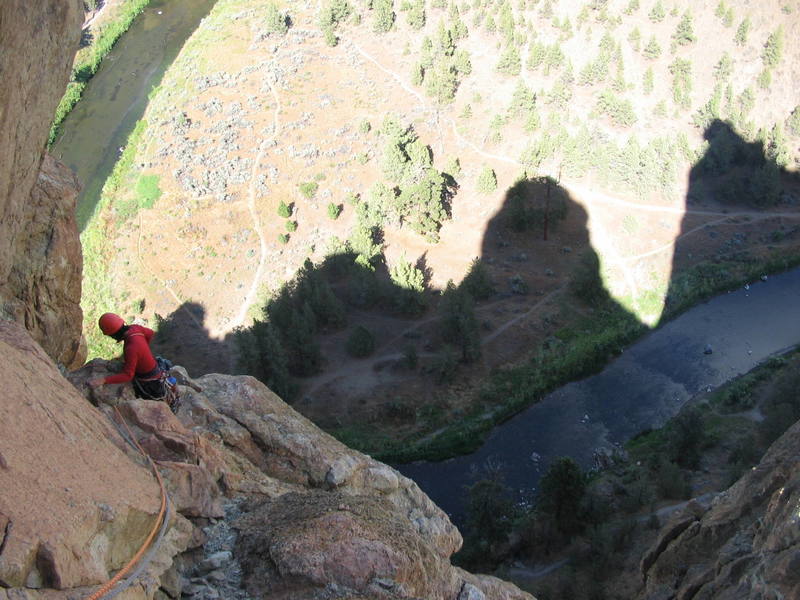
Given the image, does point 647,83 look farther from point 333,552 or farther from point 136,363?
point 333,552

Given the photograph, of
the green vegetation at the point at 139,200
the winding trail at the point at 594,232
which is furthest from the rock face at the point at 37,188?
the green vegetation at the point at 139,200

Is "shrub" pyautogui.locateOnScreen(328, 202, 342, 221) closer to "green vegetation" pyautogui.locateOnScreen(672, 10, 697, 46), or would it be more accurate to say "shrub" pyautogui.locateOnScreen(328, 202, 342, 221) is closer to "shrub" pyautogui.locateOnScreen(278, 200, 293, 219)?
"shrub" pyautogui.locateOnScreen(278, 200, 293, 219)

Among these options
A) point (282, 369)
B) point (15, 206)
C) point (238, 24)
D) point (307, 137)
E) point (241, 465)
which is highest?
point (238, 24)

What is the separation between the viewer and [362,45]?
64500 mm

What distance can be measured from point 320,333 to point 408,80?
87.9 ft

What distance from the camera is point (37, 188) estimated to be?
14609 mm

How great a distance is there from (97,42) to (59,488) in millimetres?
71783

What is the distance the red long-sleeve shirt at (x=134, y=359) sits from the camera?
1277cm

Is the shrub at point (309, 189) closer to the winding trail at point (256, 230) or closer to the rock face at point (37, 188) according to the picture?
the winding trail at point (256, 230)

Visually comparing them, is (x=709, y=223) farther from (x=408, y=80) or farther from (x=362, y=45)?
(x=362, y=45)

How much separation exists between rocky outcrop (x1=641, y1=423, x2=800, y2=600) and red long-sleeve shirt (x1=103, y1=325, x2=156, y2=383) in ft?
A: 36.0

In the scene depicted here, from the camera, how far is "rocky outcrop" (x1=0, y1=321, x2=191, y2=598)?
8.23 meters

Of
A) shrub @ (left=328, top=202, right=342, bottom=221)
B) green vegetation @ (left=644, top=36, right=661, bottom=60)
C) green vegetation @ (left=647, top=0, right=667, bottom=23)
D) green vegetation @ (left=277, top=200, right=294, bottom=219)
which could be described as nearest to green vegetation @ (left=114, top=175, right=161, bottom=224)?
green vegetation @ (left=277, top=200, right=294, bottom=219)

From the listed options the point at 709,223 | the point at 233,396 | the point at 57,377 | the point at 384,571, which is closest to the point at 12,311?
the point at 57,377
